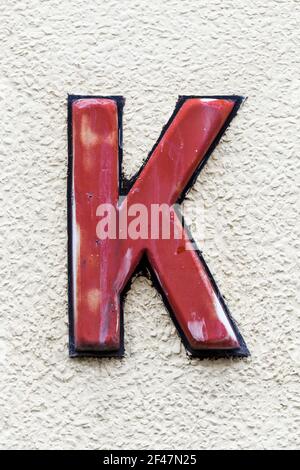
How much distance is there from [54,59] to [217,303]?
772 millimetres

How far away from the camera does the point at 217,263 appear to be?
1607mm

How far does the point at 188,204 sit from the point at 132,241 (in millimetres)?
178

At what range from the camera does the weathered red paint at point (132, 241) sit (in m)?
1.54

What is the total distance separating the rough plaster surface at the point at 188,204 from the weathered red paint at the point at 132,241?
0.05 m

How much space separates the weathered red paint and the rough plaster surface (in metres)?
0.05

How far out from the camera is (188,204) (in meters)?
1.63

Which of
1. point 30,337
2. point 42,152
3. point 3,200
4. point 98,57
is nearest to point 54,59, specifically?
point 98,57

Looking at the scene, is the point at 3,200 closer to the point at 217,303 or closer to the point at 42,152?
the point at 42,152

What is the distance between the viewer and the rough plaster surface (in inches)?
61.4

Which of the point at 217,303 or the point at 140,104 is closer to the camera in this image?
the point at 217,303

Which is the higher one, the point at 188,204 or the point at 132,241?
the point at 188,204

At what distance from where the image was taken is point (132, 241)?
1579 mm

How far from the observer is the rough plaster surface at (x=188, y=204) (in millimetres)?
1559

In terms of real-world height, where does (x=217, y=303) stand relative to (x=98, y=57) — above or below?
below
